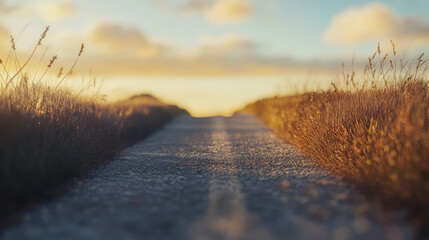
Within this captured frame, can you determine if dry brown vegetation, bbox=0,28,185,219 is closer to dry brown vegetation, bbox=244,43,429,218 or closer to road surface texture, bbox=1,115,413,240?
road surface texture, bbox=1,115,413,240

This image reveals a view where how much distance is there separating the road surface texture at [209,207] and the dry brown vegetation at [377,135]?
0.34 meters

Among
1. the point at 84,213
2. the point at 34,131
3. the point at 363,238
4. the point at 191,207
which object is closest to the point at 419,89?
the point at 363,238

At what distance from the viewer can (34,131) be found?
5.16m

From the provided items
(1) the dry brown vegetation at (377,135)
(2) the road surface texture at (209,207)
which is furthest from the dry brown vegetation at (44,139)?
(1) the dry brown vegetation at (377,135)

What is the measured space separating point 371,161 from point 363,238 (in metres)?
2.14

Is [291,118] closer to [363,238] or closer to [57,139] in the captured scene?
[57,139]

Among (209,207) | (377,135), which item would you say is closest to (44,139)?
(209,207)

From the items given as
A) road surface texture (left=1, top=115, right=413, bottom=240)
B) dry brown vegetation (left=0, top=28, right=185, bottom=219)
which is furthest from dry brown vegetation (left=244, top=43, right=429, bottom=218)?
dry brown vegetation (left=0, top=28, right=185, bottom=219)

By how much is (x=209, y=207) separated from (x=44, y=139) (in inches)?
102

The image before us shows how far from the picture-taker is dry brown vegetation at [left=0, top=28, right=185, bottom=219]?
14.1 ft

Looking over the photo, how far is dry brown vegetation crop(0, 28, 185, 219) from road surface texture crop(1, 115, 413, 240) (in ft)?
1.02

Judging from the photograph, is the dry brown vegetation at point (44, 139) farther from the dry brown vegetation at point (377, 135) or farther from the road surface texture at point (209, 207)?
the dry brown vegetation at point (377, 135)

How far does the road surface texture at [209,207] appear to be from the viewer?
130 inches

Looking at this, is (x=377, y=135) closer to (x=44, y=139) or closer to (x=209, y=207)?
(x=209, y=207)
